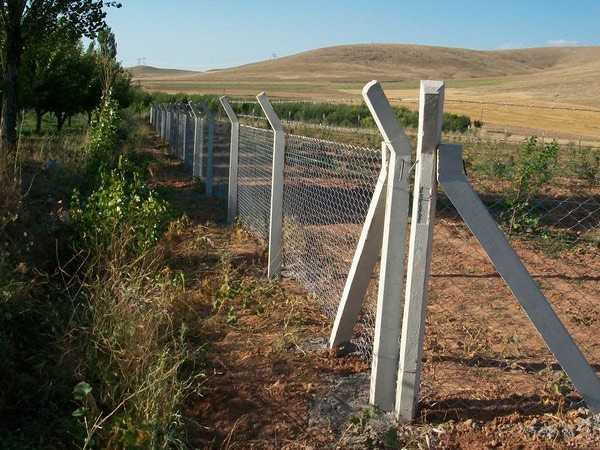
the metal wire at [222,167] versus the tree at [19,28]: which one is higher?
the tree at [19,28]

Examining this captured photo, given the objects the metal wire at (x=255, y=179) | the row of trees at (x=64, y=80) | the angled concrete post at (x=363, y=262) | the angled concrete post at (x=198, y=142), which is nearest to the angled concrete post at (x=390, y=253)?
the angled concrete post at (x=363, y=262)

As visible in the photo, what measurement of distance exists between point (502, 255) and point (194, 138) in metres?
9.78

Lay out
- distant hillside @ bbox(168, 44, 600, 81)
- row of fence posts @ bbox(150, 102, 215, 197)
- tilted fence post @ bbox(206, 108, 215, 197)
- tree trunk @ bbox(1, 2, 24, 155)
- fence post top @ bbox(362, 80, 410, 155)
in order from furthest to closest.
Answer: distant hillside @ bbox(168, 44, 600, 81), tree trunk @ bbox(1, 2, 24, 155), row of fence posts @ bbox(150, 102, 215, 197), tilted fence post @ bbox(206, 108, 215, 197), fence post top @ bbox(362, 80, 410, 155)

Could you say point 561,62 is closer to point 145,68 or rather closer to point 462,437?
point 145,68

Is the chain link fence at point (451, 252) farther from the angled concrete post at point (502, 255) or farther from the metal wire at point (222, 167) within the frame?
the metal wire at point (222, 167)

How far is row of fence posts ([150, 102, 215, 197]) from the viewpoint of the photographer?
406 inches

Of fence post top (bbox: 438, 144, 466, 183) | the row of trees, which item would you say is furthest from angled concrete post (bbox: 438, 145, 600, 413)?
the row of trees

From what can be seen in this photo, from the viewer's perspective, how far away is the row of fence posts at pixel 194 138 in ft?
33.8

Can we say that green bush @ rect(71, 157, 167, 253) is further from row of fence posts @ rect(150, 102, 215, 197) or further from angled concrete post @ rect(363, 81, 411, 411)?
row of fence posts @ rect(150, 102, 215, 197)

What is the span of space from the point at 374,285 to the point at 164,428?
2.94 metres

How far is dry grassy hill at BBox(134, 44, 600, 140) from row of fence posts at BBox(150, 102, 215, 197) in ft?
86.4

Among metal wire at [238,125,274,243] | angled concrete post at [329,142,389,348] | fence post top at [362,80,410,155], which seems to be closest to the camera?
fence post top at [362,80,410,155]

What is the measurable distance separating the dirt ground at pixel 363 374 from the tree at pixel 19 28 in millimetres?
7704

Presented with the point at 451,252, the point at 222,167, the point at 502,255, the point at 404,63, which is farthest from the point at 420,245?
the point at 404,63
